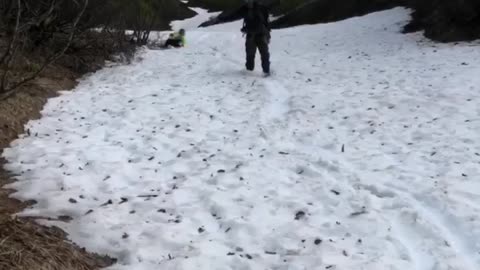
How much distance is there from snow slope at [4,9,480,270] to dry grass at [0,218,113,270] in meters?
0.22

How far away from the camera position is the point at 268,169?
23.3ft

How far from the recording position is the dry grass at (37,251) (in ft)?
14.2

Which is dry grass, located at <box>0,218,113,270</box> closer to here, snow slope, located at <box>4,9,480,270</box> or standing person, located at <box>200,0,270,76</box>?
snow slope, located at <box>4,9,480,270</box>

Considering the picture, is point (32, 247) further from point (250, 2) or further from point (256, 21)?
point (250, 2)

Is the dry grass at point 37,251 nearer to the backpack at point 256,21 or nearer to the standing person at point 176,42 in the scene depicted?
the backpack at point 256,21

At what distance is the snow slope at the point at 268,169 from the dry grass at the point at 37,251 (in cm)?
22

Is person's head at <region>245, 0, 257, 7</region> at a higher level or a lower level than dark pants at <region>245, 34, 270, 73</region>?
higher

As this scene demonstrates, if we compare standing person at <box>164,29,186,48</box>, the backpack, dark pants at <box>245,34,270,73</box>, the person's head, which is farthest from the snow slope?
standing person at <box>164,29,186,48</box>

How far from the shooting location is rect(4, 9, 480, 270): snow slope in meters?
5.12

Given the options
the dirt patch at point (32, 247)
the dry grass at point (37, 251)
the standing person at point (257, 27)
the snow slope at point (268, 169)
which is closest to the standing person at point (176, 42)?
the standing person at point (257, 27)

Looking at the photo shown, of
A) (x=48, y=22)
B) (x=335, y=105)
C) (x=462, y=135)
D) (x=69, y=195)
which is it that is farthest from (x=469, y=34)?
(x=69, y=195)

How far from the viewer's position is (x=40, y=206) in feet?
19.5

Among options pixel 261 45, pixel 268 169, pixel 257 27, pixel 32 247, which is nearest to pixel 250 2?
pixel 257 27

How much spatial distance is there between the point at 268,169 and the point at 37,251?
325 centimetres
